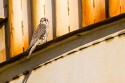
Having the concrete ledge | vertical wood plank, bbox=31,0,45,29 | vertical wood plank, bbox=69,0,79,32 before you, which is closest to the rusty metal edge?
the concrete ledge

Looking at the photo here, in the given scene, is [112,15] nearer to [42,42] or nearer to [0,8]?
[42,42]

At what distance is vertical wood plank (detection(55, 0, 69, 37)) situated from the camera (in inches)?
202

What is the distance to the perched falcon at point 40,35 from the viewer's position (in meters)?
5.06

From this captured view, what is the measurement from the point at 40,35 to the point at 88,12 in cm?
72

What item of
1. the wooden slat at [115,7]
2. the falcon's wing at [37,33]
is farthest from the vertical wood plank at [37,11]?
the wooden slat at [115,7]

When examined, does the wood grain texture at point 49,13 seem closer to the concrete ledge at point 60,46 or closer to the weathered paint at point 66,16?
the weathered paint at point 66,16

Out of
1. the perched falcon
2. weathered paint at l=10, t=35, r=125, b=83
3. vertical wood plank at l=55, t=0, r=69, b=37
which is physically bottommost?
weathered paint at l=10, t=35, r=125, b=83

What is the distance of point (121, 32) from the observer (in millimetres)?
4605

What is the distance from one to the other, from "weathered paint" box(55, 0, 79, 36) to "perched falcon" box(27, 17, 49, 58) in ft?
0.53

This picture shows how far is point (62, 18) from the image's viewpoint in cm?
514

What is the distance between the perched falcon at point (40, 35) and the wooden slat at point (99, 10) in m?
0.61

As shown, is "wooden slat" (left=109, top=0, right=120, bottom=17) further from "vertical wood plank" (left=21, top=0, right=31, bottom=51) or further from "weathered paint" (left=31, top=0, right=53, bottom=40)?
"vertical wood plank" (left=21, top=0, right=31, bottom=51)

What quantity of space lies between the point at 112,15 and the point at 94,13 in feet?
0.79

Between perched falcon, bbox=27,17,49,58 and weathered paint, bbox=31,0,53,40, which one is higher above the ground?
weathered paint, bbox=31,0,53,40
